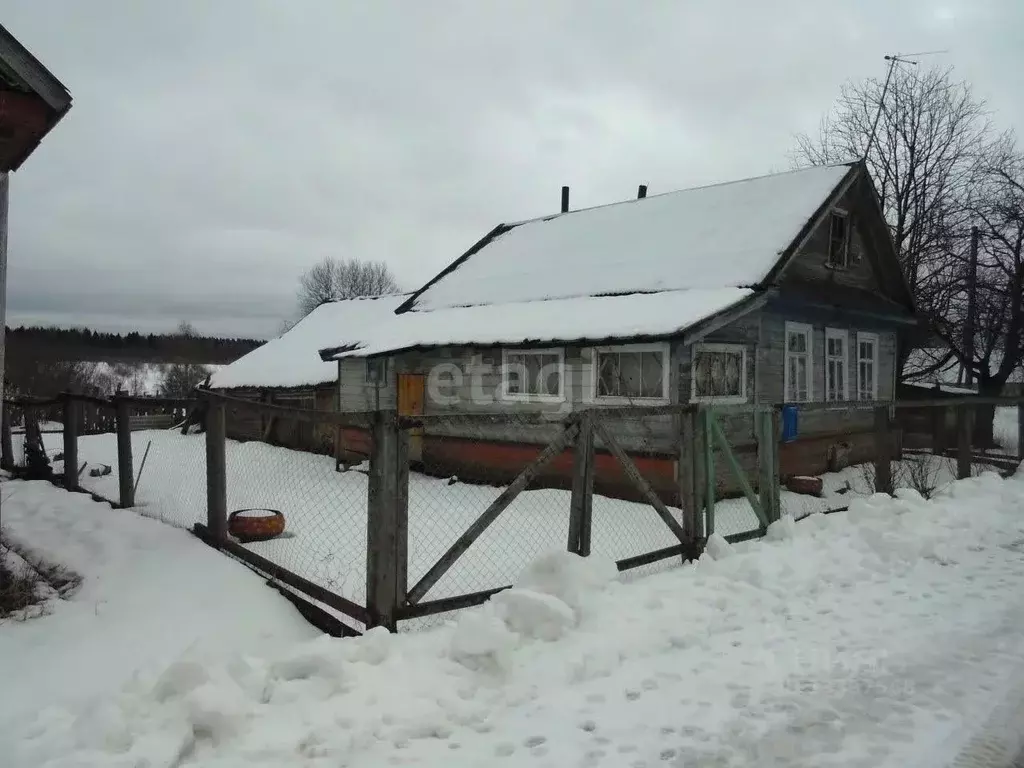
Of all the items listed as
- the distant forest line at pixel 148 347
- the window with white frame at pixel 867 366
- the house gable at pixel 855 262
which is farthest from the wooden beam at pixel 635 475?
the distant forest line at pixel 148 347

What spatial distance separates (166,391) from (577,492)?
40.8 metres

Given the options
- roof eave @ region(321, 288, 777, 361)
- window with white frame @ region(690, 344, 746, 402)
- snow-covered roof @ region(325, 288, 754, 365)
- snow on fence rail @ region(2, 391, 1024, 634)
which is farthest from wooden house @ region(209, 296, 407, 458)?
window with white frame @ region(690, 344, 746, 402)

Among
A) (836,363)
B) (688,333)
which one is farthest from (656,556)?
(836,363)

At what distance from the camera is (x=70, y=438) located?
845cm

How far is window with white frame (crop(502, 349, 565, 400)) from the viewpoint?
1250 centimetres

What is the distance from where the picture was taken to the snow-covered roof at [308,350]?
20.3 m

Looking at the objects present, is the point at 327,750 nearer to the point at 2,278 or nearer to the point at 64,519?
the point at 2,278

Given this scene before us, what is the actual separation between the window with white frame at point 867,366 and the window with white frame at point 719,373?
5.06m

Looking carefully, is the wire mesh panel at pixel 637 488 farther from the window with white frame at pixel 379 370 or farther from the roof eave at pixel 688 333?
the window with white frame at pixel 379 370

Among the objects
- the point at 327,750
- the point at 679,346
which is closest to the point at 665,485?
the point at 679,346

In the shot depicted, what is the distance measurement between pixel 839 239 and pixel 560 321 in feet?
22.7

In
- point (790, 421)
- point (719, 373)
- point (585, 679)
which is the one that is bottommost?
point (585, 679)

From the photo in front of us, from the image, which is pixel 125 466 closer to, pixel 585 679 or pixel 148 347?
pixel 585 679

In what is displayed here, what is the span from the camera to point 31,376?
87.0 feet
